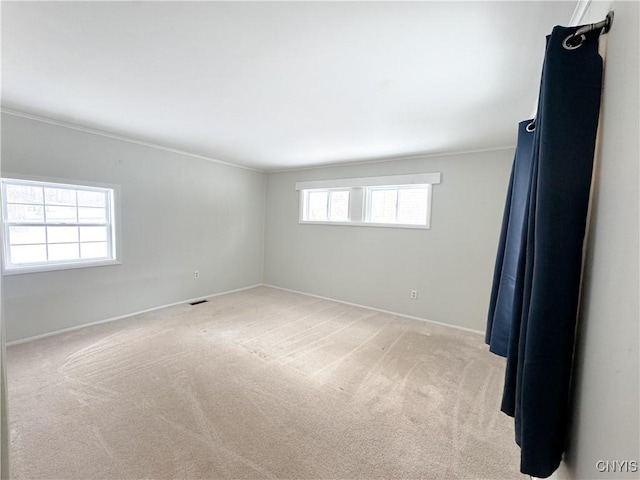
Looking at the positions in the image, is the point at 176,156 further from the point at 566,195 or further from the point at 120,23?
the point at 566,195

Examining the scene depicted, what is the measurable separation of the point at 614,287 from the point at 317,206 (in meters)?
4.48

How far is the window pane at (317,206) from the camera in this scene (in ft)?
16.2

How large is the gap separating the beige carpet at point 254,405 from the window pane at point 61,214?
1.33 metres

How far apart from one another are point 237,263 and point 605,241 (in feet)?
16.4

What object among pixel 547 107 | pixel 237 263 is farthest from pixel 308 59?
pixel 237 263

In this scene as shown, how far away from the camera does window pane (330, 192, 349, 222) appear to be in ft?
15.3

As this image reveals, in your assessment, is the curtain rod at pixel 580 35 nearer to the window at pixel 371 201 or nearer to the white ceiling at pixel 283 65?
the white ceiling at pixel 283 65

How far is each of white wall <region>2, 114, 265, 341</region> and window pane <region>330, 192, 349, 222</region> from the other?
1605 millimetres

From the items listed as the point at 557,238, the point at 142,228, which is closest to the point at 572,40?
the point at 557,238

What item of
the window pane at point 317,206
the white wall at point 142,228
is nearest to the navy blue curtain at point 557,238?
the window pane at point 317,206

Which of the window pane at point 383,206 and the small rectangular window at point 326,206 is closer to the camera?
the window pane at point 383,206
